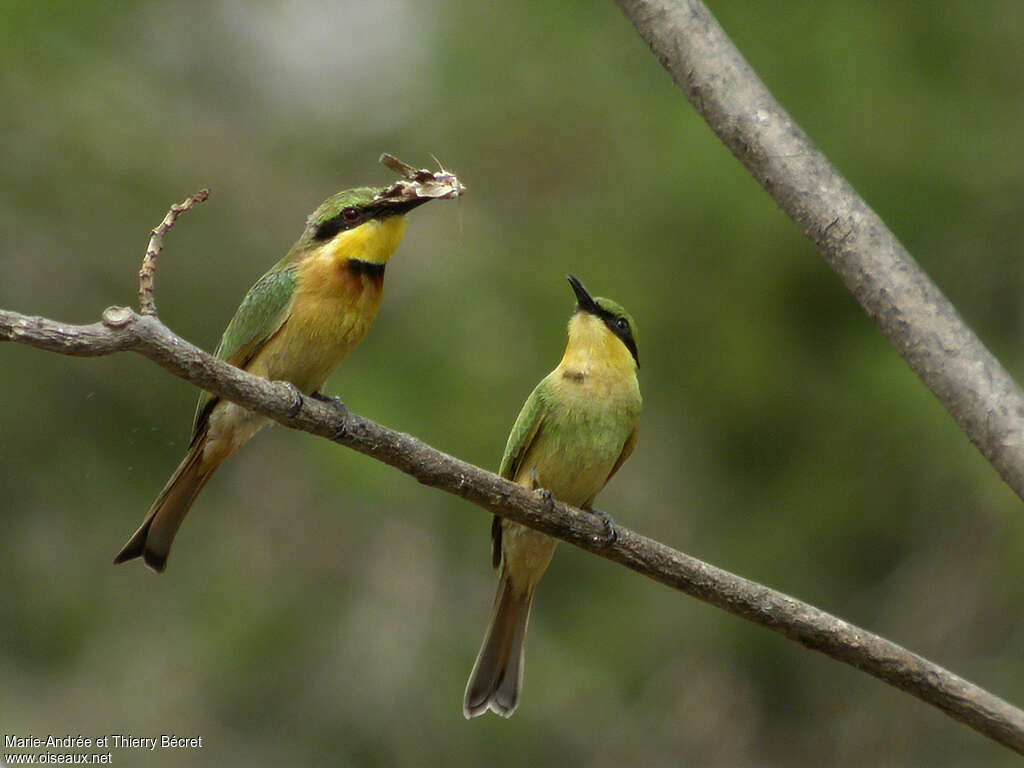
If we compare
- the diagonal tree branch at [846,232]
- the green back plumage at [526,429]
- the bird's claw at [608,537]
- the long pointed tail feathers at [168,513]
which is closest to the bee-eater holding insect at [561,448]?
the green back plumage at [526,429]

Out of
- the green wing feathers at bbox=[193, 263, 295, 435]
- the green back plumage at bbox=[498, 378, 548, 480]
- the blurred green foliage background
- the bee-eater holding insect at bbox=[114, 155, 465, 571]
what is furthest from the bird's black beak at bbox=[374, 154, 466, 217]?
the blurred green foliage background

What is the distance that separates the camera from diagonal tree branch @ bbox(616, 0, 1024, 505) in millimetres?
1879

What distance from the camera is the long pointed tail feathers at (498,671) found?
348cm

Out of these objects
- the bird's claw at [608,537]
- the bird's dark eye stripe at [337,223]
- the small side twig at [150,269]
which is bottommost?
the bird's claw at [608,537]

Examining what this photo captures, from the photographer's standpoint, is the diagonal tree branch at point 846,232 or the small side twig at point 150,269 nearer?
the diagonal tree branch at point 846,232

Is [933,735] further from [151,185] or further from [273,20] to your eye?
[273,20]

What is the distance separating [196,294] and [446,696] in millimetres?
1913

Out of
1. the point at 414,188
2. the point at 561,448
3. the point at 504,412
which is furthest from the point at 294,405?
the point at 504,412

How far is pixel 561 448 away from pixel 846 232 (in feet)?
4.62

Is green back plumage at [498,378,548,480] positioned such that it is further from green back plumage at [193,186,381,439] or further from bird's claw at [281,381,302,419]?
bird's claw at [281,381,302,419]

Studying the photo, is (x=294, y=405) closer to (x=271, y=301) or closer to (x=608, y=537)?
(x=608, y=537)

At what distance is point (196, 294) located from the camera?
15.9 feet

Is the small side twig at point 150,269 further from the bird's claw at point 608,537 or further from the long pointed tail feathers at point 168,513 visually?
the bird's claw at point 608,537

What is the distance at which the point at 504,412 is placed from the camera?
4859 millimetres
